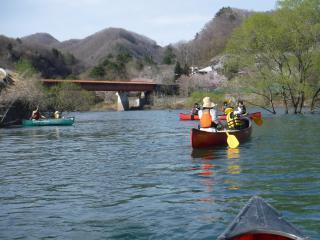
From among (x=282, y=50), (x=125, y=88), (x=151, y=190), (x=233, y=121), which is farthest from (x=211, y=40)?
(x=151, y=190)

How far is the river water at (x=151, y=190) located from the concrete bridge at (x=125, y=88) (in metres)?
75.2

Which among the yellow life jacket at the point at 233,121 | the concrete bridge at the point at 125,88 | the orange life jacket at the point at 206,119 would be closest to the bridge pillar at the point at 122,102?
the concrete bridge at the point at 125,88

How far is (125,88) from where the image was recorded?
101000mm

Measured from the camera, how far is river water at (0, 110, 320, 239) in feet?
26.7

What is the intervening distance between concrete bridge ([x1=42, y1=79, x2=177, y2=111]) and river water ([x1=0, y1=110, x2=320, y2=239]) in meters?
75.2

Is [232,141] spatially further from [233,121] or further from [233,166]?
[233,166]

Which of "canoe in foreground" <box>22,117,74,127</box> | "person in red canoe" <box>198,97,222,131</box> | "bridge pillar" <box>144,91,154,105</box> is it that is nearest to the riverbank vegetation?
"canoe in foreground" <box>22,117,74,127</box>

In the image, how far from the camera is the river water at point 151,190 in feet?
→ 26.7

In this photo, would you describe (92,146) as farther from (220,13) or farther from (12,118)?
(220,13)

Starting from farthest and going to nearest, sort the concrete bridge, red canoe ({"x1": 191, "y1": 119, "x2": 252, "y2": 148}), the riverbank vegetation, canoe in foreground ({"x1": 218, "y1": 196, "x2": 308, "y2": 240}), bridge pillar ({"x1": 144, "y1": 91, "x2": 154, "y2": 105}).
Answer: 1. bridge pillar ({"x1": 144, "y1": 91, "x2": 154, "y2": 105})
2. the concrete bridge
3. the riverbank vegetation
4. red canoe ({"x1": 191, "y1": 119, "x2": 252, "y2": 148})
5. canoe in foreground ({"x1": 218, "y1": 196, "x2": 308, "y2": 240})

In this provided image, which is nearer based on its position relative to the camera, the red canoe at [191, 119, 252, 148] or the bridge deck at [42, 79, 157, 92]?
the red canoe at [191, 119, 252, 148]

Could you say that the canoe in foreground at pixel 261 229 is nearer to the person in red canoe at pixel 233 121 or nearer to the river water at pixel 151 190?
the river water at pixel 151 190

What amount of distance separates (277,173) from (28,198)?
6495 mm

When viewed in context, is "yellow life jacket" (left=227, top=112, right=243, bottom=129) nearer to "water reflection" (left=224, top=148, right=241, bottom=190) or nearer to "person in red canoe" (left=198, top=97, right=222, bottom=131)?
"person in red canoe" (left=198, top=97, right=222, bottom=131)
